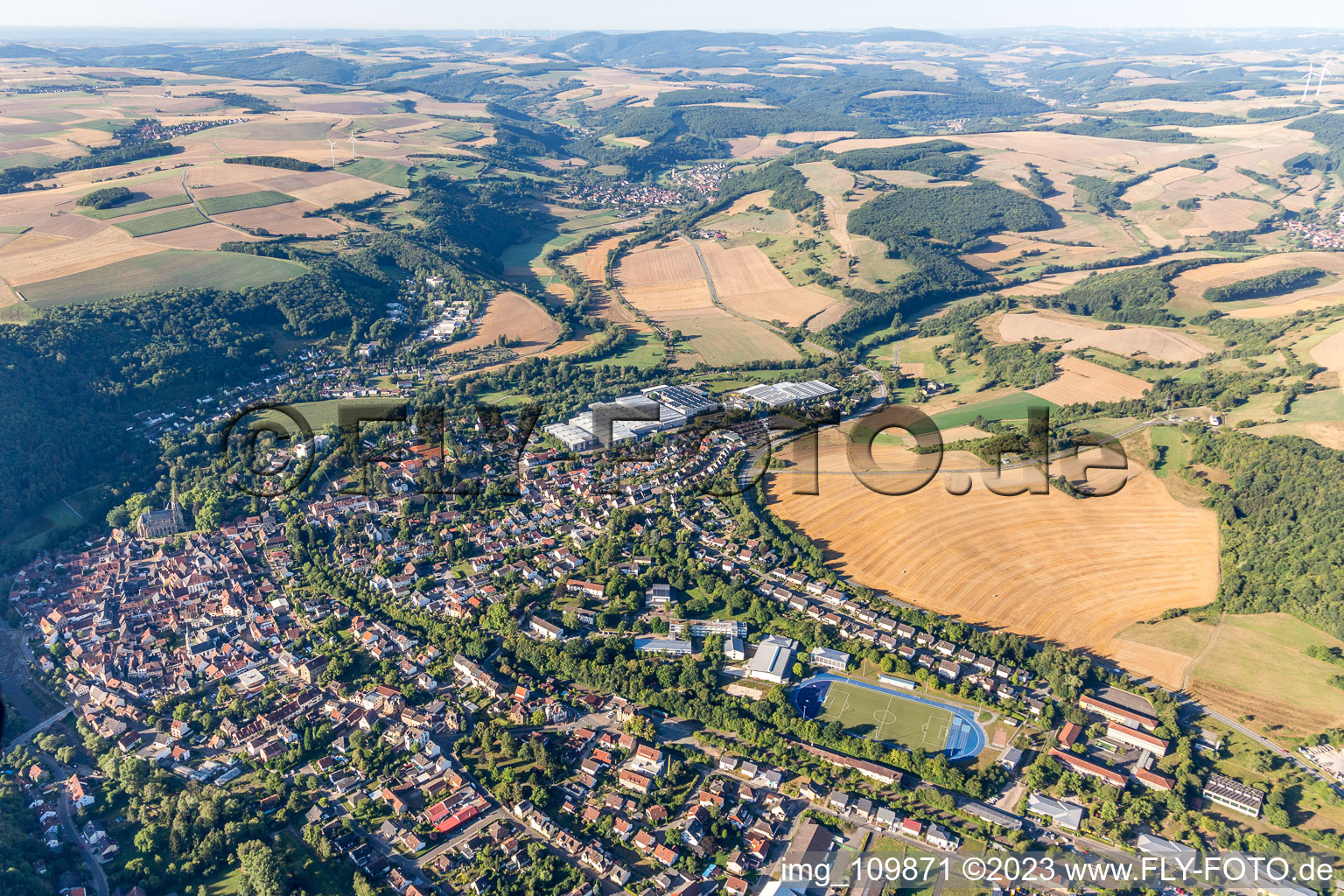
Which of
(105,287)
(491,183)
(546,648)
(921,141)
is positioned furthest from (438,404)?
(921,141)

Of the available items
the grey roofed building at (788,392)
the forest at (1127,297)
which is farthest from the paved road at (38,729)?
the forest at (1127,297)

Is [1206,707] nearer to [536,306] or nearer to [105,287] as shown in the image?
[536,306]

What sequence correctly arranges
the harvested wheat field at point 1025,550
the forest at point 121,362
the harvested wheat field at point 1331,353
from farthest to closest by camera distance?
the harvested wheat field at point 1331,353 → the forest at point 121,362 → the harvested wheat field at point 1025,550

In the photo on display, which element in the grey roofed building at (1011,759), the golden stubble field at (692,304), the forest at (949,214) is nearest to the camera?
the grey roofed building at (1011,759)

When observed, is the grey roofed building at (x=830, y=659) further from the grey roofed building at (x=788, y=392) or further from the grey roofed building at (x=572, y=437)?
the grey roofed building at (x=788, y=392)

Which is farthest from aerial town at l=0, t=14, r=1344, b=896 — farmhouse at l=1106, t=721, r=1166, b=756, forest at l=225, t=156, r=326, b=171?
forest at l=225, t=156, r=326, b=171

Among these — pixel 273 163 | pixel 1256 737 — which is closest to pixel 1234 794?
pixel 1256 737
